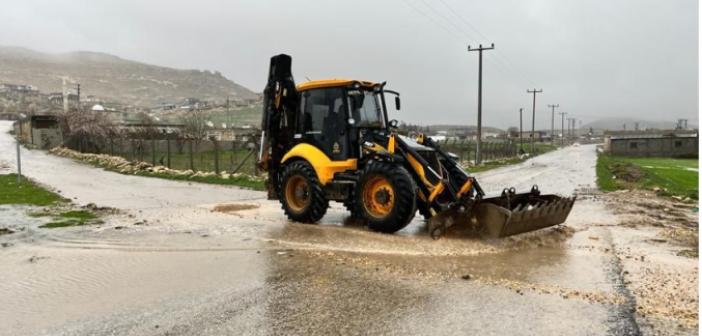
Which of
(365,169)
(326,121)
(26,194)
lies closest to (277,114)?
(326,121)

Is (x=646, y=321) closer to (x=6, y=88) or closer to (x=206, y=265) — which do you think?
(x=206, y=265)

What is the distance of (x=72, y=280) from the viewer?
6906 millimetres

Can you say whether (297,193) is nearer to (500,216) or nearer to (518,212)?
(500,216)

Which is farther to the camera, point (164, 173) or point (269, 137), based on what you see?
point (164, 173)

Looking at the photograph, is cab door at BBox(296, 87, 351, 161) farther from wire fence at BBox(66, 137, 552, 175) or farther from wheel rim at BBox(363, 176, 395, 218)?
wire fence at BBox(66, 137, 552, 175)

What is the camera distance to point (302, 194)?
1106 centimetres

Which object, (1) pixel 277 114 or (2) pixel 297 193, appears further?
(1) pixel 277 114

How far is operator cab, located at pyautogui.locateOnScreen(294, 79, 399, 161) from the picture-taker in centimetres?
1016

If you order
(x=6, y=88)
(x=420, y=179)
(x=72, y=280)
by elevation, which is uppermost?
(x=6, y=88)

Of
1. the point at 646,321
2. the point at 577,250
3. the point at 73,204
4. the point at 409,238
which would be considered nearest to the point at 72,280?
the point at 409,238

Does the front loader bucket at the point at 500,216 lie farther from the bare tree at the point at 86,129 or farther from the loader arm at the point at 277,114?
the bare tree at the point at 86,129

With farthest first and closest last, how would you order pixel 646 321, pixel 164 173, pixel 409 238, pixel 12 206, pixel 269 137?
1. pixel 164 173
2. pixel 12 206
3. pixel 269 137
4. pixel 409 238
5. pixel 646 321

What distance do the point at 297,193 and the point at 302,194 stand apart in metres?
0.15

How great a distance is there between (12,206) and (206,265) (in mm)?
8617
